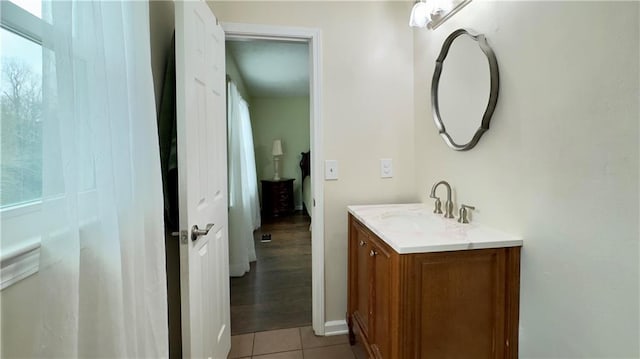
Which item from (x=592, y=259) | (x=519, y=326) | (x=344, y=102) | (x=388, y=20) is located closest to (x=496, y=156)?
(x=592, y=259)

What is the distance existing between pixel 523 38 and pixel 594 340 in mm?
1073

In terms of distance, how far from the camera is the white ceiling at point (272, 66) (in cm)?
311

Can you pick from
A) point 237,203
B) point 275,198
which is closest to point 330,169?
point 237,203

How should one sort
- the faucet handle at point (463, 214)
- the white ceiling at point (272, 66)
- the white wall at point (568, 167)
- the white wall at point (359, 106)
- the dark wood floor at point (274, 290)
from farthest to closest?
the white ceiling at point (272, 66), the dark wood floor at point (274, 290), the white wall at point (359, 106), the faucet handle at point (463, 214), the white wall at point (568, 167)

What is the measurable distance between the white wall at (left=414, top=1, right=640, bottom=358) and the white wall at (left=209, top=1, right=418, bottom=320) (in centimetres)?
68

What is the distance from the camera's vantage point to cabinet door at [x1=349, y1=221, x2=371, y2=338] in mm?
1553

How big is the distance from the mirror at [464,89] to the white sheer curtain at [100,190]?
137cm

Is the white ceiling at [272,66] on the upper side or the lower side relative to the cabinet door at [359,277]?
upper

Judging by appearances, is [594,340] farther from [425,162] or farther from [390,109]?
[390,109]

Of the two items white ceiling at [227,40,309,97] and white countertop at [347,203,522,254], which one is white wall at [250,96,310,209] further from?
white countertop at [347,203,522,254]

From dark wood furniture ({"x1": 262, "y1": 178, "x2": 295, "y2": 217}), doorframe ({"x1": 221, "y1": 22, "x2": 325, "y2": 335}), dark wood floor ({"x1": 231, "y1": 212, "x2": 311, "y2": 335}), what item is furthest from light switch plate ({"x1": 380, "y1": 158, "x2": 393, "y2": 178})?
dark wood furniture ({"x1": 262, "y1": 178, "x2": 295, "y2": 217})

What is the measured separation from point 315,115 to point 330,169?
37 centimetres

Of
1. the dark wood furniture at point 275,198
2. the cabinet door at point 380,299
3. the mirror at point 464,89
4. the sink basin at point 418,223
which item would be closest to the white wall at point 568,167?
the mirror at point 464,89

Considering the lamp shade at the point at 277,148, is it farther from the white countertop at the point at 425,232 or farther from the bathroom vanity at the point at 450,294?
the bathroom vanity at the point at 450,294
